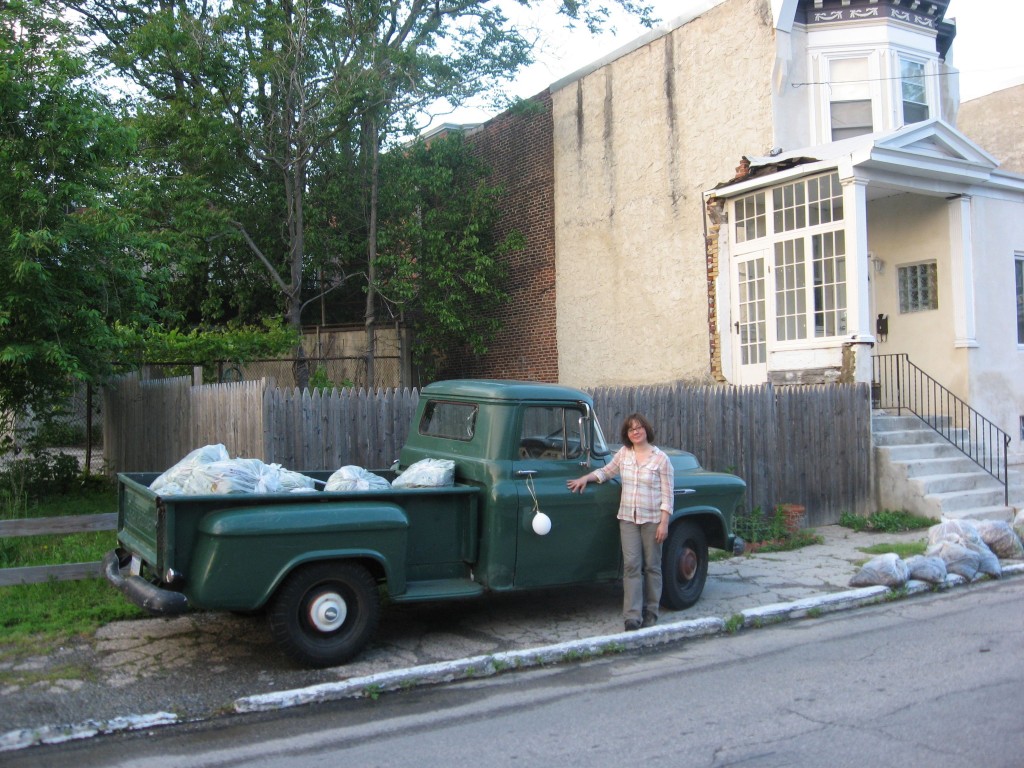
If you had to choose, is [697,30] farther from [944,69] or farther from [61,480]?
[61,480]

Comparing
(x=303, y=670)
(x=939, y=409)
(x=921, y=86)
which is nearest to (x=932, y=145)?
(x=921, y=86)

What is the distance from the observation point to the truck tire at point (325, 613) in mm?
5949

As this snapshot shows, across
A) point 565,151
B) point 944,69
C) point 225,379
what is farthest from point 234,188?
point 944,69

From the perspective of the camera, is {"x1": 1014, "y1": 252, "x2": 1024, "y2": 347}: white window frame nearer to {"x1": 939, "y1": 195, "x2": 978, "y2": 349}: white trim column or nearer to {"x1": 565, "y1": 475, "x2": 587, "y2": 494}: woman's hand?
{"x1": 939, "y1": 195, "x2": 978, "y2": 349}: white trim column

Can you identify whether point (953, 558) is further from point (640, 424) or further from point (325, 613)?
point (325, 613)

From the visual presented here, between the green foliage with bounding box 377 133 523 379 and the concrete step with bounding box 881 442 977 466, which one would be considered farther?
the green foliage with bounding box 377 133 523 379

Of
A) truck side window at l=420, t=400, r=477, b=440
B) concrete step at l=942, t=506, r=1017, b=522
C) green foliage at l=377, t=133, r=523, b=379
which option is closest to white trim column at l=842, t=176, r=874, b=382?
concrete step at l=942, t=506, r=1017, b=522

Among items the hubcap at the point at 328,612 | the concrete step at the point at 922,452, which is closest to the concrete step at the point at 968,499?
the concrete step at the point at 922,452

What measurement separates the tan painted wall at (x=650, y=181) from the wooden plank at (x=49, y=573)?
33.2 feet

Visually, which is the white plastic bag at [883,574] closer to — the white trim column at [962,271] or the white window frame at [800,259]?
the white window frame at [800,259]

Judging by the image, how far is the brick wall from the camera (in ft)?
61.7

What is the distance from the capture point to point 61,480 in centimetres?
1315

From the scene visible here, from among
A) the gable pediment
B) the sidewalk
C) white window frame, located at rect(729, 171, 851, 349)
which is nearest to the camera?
the sidewalk

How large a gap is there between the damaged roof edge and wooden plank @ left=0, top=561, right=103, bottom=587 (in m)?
12.6
